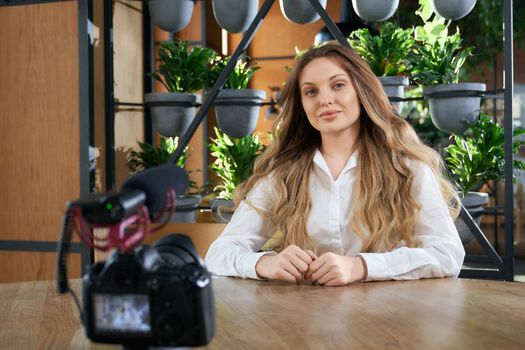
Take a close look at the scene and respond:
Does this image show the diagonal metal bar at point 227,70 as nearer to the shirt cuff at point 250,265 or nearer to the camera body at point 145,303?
the shirt cuff at point 250,265

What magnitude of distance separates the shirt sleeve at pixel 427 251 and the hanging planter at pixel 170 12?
1442 millimetres

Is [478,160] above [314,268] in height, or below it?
above

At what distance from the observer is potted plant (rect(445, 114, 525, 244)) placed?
→ 2.50m

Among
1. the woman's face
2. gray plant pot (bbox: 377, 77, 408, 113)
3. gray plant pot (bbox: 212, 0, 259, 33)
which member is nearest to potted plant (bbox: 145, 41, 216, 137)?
gray plant pot (bbox: 212, 0, 259, 33)

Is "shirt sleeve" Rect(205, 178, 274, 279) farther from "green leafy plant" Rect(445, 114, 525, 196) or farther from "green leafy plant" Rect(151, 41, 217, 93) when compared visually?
"green leafy plant" Rect(151, 41, 217, 93)

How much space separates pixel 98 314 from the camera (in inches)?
26.1

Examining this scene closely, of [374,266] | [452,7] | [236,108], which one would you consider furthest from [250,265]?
[452,7]

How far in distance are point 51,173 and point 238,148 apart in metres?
0.79

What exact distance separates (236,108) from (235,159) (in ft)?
1.16

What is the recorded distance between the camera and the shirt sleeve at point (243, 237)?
145 centimetres

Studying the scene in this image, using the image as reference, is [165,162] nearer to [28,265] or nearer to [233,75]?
[233,75]

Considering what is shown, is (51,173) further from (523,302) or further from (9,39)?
(523,302)

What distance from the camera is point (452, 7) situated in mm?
2393

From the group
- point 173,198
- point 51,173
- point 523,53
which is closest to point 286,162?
point 173,198
